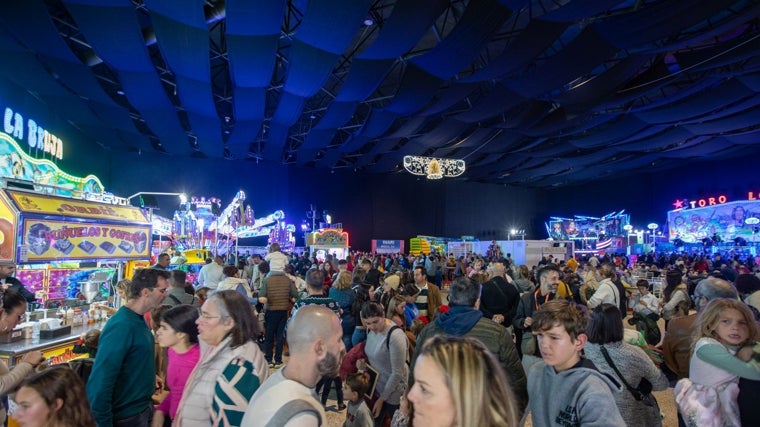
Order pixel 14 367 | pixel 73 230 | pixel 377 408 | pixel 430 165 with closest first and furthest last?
pixel 14 367 → pixel 377 408 → pixel 73 230 → pixel 430 165

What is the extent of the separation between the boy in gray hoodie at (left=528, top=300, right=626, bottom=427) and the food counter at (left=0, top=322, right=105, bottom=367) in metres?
3.78

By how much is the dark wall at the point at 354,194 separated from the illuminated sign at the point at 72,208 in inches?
600

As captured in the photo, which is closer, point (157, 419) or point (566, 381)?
point (566, 381)

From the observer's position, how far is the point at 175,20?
8398 millimetres

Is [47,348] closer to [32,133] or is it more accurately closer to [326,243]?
[32,133]

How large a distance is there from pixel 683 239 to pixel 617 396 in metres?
26.5

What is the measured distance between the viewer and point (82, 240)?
4914 millimetres

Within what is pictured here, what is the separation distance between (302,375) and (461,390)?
54 centimetres

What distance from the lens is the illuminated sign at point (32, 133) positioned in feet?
31.4

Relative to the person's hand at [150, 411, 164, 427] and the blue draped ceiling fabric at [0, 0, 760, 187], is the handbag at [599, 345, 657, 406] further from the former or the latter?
the blue draped ceiling fabric at [0, 0, 760, 187]

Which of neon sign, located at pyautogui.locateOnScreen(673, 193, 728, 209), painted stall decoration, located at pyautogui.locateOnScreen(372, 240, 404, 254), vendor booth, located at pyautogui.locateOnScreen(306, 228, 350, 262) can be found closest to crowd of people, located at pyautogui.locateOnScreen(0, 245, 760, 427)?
vendor booth, located at pyautogui.locateOnScreen(306, 228, 350, 262)

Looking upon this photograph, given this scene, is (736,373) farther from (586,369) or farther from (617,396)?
(586,369)

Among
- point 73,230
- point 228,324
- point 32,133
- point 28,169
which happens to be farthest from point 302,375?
point 32,133

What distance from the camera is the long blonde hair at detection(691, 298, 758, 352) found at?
7.34ft
